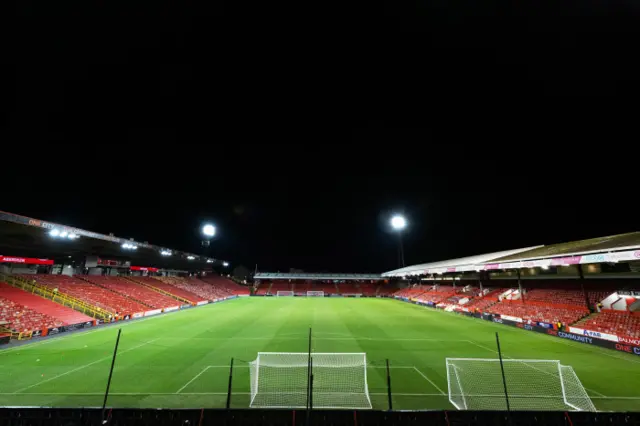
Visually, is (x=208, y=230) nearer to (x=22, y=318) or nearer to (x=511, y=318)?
(x=22, y=318)

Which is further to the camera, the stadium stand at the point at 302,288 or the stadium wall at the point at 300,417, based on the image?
the stadium stand at the point at 302,288

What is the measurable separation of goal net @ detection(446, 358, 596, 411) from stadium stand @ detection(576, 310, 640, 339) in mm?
6813

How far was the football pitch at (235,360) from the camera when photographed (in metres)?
8.74

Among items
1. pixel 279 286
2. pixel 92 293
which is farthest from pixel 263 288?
pixel 92 293

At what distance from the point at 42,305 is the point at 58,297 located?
2438 mm

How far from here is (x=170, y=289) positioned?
40875 millimetres

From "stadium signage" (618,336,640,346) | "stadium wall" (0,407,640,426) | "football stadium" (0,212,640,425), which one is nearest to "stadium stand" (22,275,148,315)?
"football stadium" (0,212,640,425)

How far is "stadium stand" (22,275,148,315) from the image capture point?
2462cm

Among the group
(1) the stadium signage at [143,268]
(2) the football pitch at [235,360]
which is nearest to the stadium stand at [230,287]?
(1) the stadium signage at [143,268]

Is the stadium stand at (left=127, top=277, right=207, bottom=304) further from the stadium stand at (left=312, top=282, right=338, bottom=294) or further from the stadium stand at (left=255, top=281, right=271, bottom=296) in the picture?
the stadium stand at (left=312, top=282, right=338, bottom=294)

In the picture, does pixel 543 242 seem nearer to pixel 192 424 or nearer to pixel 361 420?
pixel 361 420

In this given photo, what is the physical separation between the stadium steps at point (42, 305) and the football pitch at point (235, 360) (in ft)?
7.30

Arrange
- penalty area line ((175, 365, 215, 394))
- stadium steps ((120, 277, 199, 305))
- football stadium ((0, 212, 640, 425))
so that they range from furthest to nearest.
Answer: stadium steps ((120, 277, 199, 305))
penalty area line ((175, 365, 215, 394))
football stadium ((0, 212, 640, 425))

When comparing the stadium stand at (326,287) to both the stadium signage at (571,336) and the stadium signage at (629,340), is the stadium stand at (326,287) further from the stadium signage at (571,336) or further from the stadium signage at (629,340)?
the stadium signage at (629,340)
